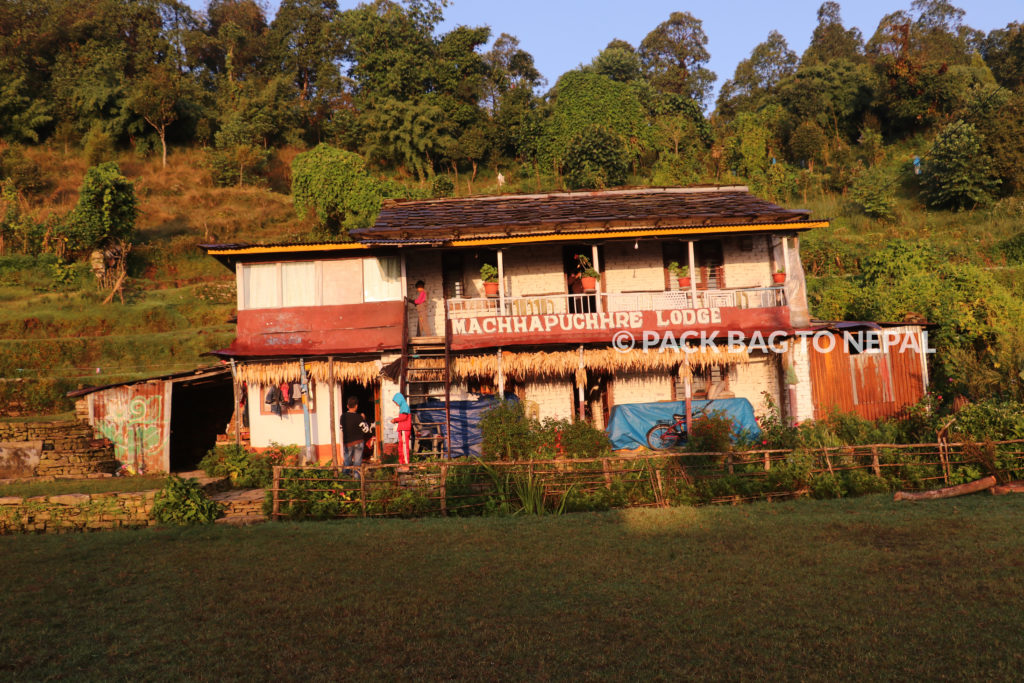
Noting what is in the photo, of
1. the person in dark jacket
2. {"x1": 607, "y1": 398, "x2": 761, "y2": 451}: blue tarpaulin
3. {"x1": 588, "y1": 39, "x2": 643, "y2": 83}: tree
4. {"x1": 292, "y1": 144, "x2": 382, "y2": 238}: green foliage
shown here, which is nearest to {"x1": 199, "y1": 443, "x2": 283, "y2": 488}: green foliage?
the person in dark jacket

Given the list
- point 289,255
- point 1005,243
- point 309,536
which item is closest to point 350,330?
point 289,255

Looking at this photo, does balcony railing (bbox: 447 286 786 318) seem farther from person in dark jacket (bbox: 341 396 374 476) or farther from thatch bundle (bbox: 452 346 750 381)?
person in dark jacket (bbox: 341 396 374 476)

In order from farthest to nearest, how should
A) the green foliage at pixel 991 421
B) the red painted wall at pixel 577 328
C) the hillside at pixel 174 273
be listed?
the hillside at pixel 174 273
the red painted wall at pixel 577 328
the green foliage at pixel 991 421

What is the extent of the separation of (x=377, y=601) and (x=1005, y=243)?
31979 mm

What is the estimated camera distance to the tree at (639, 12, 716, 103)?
58219 millimetres

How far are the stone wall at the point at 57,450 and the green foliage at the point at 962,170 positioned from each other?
124 feet

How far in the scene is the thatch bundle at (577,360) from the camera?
16875mm

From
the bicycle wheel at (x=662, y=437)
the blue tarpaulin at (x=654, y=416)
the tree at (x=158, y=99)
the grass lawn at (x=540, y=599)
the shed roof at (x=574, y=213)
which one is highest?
the tree at (x=158, y=99)

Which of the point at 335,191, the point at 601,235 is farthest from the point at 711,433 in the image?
the point at 335,191

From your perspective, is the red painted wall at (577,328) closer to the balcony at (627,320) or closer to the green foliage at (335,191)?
the balcony at (627,320)

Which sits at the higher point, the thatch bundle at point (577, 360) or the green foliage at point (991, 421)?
the thatch bundle at point (577, 360)

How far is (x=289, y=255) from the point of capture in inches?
703

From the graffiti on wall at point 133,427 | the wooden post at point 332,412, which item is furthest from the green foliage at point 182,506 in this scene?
the graffiti on wall at point 133,427

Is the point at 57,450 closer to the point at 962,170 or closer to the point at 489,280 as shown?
the point at 489,280
